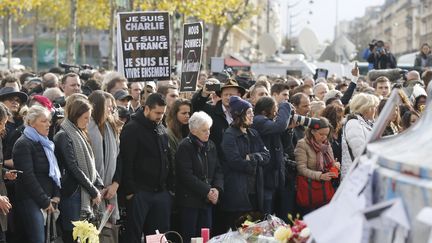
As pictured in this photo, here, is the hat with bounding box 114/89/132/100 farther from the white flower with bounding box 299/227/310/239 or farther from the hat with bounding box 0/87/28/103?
the white flower with bounding box 299/227/310/239

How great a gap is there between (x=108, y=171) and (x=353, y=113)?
2.61 meters

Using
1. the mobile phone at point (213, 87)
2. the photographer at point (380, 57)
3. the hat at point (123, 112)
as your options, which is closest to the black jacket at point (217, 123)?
the mobile phone at point (213, 87)

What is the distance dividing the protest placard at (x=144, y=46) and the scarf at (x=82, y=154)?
11.1 feet

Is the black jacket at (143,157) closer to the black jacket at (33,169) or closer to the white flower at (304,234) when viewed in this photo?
the black jacket at (33,169)

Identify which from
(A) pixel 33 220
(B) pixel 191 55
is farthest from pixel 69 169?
(B) pixel 191 55

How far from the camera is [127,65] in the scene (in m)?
12.6

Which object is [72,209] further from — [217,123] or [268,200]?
[268,200]

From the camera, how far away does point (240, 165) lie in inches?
396

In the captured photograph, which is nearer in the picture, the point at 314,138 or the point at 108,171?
the point at 108,171

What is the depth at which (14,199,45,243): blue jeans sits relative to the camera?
9.13m

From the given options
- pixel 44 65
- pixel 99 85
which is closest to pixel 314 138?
pixel 99 85

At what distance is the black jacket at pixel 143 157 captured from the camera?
9711 millimetres

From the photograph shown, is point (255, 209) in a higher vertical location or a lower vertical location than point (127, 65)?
lower

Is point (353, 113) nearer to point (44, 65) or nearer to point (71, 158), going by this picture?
point (71, 158)
